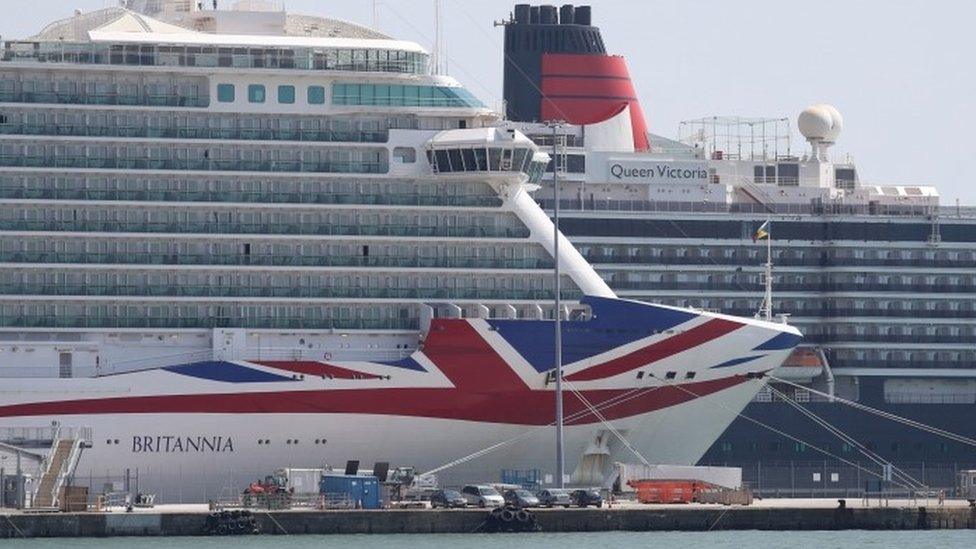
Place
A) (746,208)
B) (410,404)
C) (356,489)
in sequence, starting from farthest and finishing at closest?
(746,208) < (410,404) < (356,489)

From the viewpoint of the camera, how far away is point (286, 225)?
264ft

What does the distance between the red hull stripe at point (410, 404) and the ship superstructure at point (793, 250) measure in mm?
20577

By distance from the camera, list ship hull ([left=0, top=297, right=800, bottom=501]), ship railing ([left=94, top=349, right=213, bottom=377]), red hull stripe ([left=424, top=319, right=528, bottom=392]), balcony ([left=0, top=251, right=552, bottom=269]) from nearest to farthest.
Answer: ship hull ([left=0, top=297, right=800, bottom=501])
ship railing ([left=94, top=349, right=213, bottom=377])
red hull stripe ([left=424, top=319, right=528, bottom=392])
balcony ([left=0, top=251, right=552, bottom=269])

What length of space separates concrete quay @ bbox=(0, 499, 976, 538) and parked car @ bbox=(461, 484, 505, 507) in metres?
1.39

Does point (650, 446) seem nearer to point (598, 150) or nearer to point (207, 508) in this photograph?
point (207, 508)

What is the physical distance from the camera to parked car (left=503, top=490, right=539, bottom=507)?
7475 centimetres

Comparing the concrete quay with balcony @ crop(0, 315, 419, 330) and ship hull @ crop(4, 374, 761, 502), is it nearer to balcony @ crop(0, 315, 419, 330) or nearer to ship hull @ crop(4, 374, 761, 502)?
ship hull @ crop(4, 374, 761, 502)

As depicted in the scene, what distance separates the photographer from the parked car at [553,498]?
7544cm

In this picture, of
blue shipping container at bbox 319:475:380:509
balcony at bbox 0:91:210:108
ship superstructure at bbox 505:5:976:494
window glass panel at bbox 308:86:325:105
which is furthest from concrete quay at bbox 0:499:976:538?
ship superstructure at bbox 505:5:976:494

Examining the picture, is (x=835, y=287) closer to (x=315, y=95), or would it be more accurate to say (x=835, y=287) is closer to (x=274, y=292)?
(x=315, y=95)

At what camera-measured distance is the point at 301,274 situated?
80188 millimetres

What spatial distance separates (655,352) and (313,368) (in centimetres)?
858

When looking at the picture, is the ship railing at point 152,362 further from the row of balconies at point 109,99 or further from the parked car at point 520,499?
the parked car at point 520,499

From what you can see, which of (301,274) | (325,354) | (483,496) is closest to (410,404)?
(325,354)
